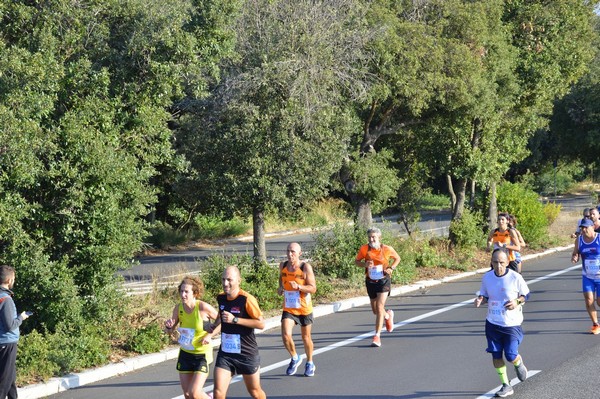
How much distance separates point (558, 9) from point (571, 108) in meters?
28.0

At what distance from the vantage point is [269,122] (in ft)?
48.5

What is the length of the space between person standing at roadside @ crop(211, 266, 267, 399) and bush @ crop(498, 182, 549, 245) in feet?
63.1

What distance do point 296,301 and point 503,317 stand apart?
8.75ft

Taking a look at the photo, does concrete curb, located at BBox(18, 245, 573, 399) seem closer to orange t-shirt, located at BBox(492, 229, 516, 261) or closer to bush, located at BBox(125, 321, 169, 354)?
bush, located at BBox(125, 321, 169, 354)

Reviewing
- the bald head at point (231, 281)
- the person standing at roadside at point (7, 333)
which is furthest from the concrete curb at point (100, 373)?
the bald head at point (231, 281)

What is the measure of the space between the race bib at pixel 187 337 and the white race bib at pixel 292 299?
8.64ft

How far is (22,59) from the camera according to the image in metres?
10.4

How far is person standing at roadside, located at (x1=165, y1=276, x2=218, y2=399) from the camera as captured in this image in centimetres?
774

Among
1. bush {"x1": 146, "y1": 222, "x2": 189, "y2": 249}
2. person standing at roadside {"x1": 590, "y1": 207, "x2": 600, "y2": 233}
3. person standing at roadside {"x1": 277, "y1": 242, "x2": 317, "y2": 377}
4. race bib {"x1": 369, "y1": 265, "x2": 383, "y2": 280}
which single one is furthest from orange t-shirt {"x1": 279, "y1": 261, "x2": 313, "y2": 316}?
bush {"x1": 146, "y1": 222, "x2": 189, "y2": 249}

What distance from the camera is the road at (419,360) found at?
9375 millimetres

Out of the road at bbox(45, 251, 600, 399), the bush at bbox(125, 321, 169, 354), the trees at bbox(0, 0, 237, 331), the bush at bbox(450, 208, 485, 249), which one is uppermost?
the trees at bbox(0, 0, 237, 331)

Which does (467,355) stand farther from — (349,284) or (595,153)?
(595,153)

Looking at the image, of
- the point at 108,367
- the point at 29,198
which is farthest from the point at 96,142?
the point at 108,367

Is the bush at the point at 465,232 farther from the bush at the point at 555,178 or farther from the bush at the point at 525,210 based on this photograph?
the bush at the point at 555,178
